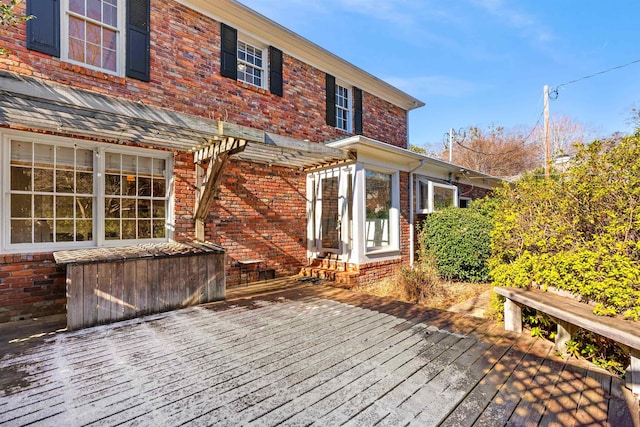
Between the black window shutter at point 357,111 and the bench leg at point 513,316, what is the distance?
6.31m

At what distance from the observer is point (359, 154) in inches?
260

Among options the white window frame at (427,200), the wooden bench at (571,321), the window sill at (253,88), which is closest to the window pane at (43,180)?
the window sill at (253,88)

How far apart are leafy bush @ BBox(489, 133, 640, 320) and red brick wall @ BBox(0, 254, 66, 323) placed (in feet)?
20.7

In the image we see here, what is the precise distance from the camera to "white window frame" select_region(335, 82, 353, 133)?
856cm

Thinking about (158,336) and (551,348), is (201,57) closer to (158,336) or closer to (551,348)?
(158,336)

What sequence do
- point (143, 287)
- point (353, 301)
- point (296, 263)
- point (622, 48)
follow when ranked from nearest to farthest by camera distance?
1. point (143, 287)
2. point (353, 301)
3. point (296, 263)
4. point (622, 48)

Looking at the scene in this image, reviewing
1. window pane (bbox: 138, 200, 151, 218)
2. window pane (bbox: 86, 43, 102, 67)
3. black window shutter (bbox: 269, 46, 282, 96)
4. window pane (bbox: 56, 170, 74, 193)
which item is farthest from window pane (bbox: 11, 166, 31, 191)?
black window shutter (bbox: 269, 46, 282, 96)

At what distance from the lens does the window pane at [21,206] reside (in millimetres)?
4309

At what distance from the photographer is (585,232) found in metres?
3.33

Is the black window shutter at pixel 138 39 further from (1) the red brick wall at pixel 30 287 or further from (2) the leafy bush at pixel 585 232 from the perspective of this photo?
(2) the leafy bush at pixel 585 232

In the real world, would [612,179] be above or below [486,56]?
below

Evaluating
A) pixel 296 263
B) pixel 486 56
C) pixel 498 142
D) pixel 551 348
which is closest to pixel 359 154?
pixel 296 263

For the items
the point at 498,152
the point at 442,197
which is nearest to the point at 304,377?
the point at 442,197

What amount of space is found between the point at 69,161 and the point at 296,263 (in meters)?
4.82
